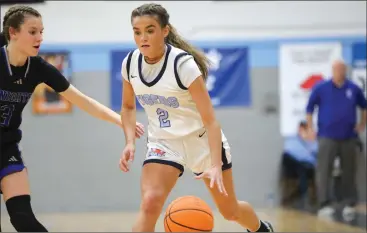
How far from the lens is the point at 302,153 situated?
848cm

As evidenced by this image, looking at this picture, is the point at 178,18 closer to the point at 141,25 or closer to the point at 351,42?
the point at 351,42

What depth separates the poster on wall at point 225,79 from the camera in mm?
8188

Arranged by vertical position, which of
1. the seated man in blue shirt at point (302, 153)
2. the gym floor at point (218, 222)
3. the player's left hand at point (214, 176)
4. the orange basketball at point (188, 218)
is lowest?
the gym floor at point (218, 222)

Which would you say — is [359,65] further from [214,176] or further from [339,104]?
[214,176]

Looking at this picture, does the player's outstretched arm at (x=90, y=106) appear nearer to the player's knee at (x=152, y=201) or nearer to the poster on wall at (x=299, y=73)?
the player's knee at (x=152, y=201)

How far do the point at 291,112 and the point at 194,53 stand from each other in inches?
181

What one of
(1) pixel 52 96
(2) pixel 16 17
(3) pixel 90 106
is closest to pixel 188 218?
(3) pixel 90 106

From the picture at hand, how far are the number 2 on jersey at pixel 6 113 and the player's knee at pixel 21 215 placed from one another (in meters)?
0.53

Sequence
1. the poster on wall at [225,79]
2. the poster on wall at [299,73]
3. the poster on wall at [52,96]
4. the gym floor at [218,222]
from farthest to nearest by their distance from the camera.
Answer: the poster on wall at [299,73]
the poster on wall at [225,79]
the poster on wall at [52,96]
the gym floor at [218,222]

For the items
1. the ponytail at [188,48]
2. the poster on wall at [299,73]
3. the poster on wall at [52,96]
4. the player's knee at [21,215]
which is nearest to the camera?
the player's knee at [21,215]

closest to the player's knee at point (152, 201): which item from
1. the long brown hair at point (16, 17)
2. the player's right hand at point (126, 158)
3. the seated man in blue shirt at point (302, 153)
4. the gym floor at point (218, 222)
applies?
the player's right hand at point (126, 158)

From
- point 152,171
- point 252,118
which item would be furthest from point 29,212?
point 252,118

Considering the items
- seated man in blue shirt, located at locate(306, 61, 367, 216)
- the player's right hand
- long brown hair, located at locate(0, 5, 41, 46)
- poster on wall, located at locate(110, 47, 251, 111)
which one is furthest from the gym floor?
long brown hair, located at locate(0, 5, 41, 46)

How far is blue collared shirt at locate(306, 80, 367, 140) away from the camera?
316 inches
